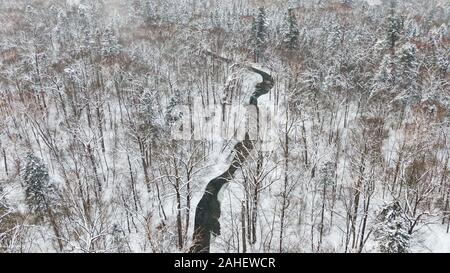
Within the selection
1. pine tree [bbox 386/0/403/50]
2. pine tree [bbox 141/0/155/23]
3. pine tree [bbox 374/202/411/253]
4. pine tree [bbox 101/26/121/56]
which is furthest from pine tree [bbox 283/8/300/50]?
pine tree [bbox 374/202/411/253]

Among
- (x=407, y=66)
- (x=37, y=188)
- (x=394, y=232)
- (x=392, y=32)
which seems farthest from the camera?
(x=392, y=32)

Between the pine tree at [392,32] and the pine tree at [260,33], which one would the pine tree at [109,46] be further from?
the pine tree at [392,32]

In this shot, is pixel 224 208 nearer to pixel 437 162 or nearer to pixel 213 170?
pixel 213 170

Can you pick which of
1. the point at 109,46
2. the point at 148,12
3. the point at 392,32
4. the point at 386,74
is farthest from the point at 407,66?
the point at 148,12

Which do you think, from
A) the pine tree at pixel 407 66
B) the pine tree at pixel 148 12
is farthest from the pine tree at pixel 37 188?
the pine tree at pixel 148 12

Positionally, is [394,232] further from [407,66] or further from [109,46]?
[109,46]

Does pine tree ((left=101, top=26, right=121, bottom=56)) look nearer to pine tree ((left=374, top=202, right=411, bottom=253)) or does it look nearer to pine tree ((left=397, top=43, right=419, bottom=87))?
pine tree ((left=397, top=43, right=419, bottom=87))
